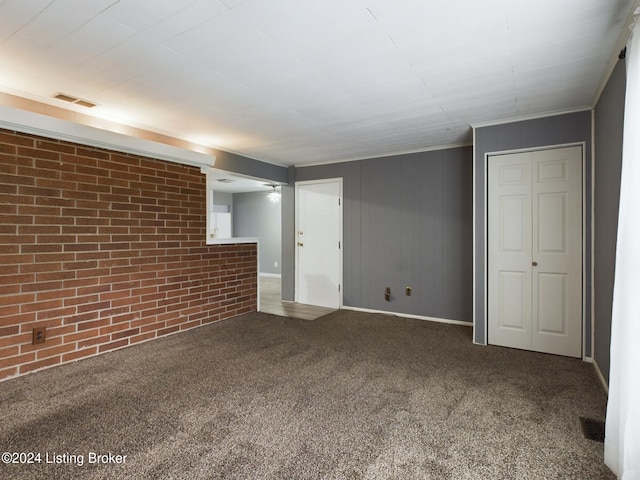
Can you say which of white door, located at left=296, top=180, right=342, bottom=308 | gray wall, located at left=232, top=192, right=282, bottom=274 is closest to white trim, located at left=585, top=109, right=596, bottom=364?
white door, located at left=296, top=180, right=342, bottom=308

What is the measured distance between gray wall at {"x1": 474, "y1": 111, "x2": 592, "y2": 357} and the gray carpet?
1.45 feet

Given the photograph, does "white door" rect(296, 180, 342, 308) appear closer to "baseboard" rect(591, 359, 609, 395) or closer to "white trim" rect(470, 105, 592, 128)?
"white trim" rect(470, 105, 592, 128)

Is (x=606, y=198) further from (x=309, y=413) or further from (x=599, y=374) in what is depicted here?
(x=309, y=413)

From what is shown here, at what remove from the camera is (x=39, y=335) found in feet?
9.29

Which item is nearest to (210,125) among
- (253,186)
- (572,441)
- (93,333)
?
(93,333)

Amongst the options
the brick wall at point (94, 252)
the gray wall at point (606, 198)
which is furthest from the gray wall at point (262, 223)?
the gray wall at point (606, 198)

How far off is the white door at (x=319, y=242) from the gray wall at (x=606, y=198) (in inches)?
126

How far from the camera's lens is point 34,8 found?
5.88ft

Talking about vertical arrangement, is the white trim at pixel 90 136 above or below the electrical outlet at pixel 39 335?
above

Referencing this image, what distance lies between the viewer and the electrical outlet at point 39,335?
2.80 meters

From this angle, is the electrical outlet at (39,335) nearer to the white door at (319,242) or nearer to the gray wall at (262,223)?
the white door at (319,242)

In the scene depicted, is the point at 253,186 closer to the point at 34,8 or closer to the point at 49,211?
the point at 49,211

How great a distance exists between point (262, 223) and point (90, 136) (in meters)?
6.47

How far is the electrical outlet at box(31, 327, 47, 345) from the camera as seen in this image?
280cm
